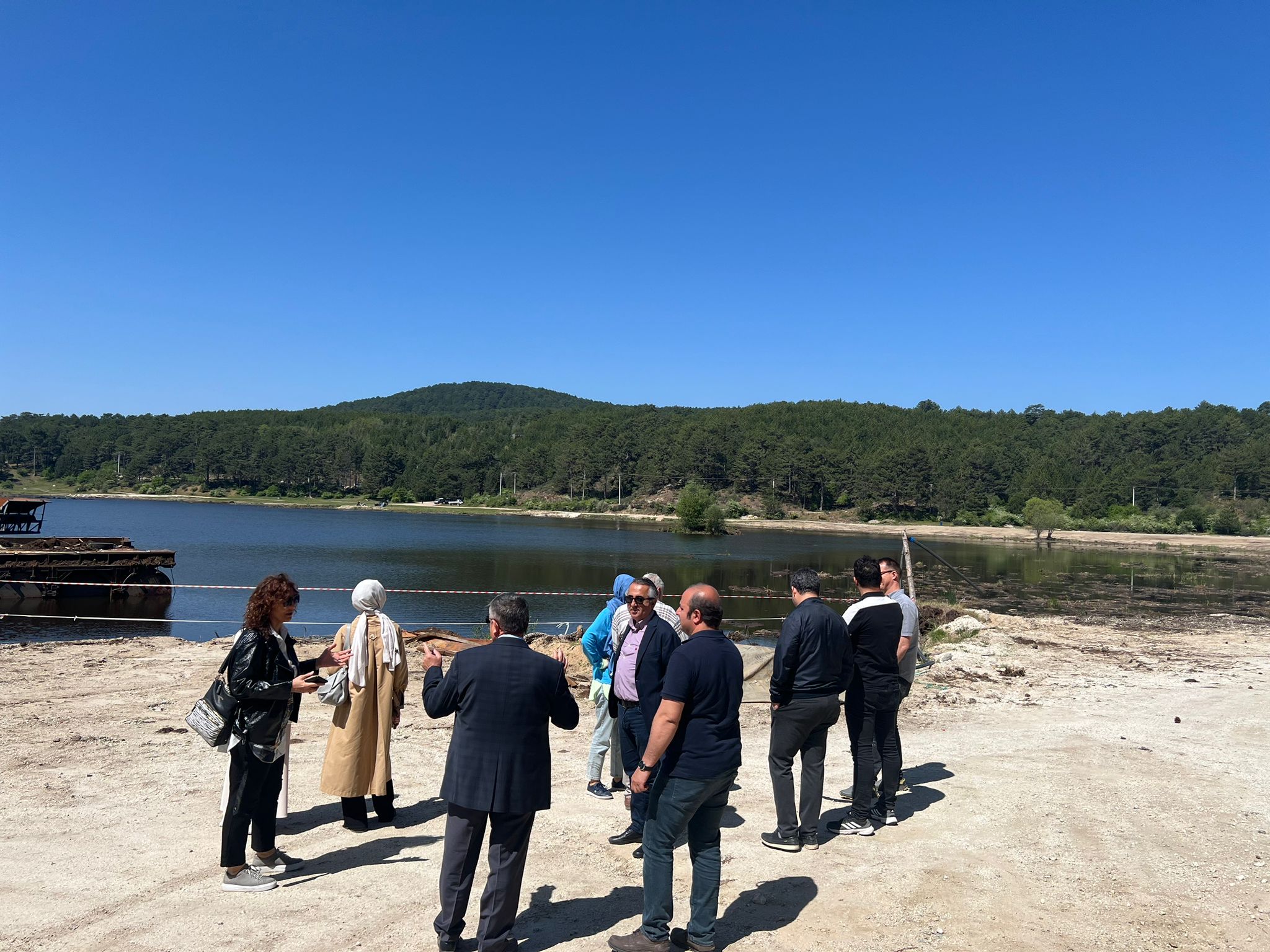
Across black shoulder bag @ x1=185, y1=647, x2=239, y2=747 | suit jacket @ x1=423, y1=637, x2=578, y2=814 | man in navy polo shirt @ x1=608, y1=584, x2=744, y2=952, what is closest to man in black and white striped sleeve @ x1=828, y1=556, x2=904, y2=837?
man in navy polo shirt @ x1=608, y1=584, x2=744, y2=952

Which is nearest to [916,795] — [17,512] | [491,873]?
[491,873]

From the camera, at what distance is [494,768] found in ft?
13.2

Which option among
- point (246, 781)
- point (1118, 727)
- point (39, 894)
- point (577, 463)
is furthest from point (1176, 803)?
point (577, 463)

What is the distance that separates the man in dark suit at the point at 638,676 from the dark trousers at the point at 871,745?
174 cm

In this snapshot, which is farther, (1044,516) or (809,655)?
(1044,516)

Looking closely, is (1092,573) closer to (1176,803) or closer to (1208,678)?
(1208,678)

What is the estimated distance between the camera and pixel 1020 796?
7.14 metres

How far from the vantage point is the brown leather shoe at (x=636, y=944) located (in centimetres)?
426

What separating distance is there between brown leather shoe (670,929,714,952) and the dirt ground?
0.62 feet

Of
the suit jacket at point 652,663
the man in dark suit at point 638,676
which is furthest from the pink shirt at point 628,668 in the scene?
the suit jacket at point 652,663

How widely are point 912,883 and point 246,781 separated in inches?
169

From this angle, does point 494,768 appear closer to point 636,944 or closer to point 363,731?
point 636,944

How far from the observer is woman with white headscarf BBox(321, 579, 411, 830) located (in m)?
5.76

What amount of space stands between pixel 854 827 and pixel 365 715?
3.83 metres
